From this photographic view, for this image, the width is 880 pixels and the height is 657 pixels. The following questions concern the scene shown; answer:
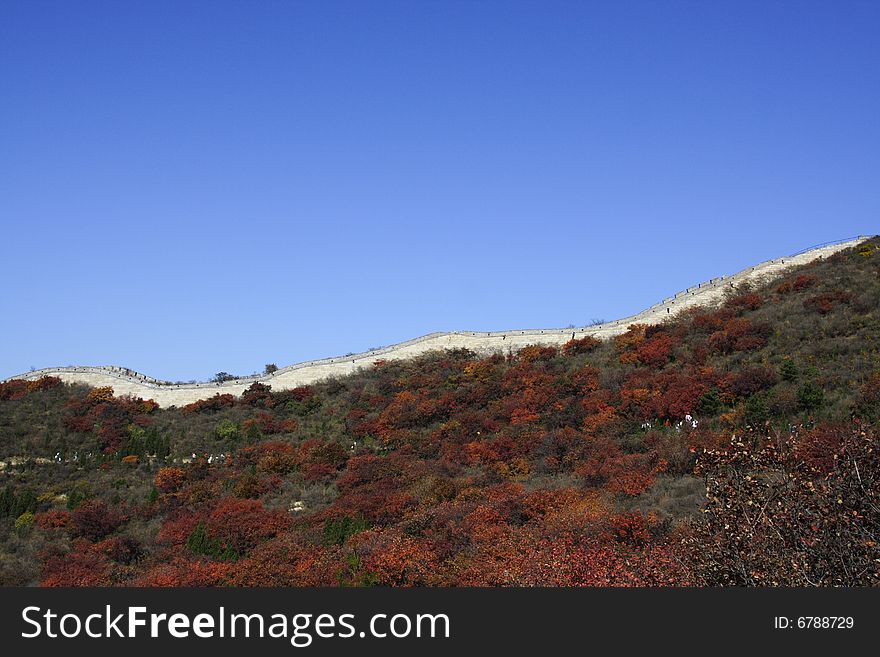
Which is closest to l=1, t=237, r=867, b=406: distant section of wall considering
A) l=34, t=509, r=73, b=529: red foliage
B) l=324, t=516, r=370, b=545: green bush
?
l=34, t=509, r=73, b=529: red foliage

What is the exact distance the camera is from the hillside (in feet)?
44.3

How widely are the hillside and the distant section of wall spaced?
87cm

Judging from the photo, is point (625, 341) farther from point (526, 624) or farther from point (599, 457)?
point (526, 624)

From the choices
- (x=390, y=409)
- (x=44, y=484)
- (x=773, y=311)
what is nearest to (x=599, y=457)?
(x=390, y=409)

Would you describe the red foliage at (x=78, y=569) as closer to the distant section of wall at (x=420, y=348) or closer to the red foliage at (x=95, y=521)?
the red foliage at (x=95, y=521)

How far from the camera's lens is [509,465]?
34312mm

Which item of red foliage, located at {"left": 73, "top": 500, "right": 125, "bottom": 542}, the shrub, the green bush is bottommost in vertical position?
the green bush

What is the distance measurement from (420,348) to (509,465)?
994 inches

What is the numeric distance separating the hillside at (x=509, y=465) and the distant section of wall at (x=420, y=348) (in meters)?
0.87

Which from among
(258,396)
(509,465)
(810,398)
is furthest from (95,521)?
(810,398)

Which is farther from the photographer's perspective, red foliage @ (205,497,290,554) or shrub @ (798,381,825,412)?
shrub @ (798,381,825,412)

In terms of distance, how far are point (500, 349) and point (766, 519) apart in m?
43.1

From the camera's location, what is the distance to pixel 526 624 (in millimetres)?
11859

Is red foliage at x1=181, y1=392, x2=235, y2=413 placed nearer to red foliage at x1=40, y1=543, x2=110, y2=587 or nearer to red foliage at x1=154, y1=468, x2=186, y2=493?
red foliage at x1=154, y1=468, x2=186, y2=493
